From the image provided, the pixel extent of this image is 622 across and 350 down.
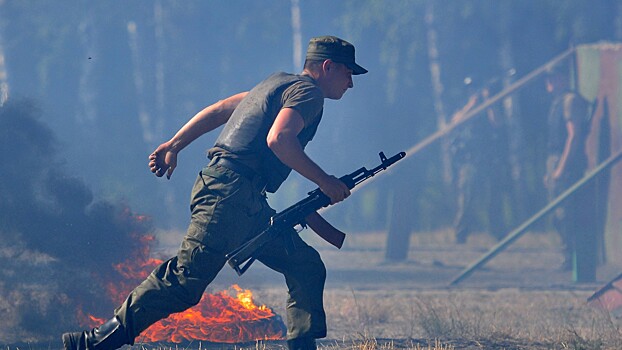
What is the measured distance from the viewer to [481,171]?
71.3 ft

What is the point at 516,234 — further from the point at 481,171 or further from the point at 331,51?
the point at 481,171

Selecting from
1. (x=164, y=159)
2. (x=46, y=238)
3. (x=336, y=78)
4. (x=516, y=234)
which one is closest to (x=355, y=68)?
(x=336, y=78)

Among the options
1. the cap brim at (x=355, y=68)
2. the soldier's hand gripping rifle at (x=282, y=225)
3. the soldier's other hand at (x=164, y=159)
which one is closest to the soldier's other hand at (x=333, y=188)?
the soldier's hand gripping rifle at (x=282, y=225)

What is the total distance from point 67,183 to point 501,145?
1477cm

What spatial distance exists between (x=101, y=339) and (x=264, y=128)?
4.22 feet

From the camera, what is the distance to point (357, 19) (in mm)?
27125

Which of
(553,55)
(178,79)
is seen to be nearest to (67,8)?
(178,79)

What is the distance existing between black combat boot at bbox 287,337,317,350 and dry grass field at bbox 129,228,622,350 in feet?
2.42

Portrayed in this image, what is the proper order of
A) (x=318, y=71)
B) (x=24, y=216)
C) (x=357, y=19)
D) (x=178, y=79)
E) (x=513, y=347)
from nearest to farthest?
(x=318, y=71), (x=513, y=347), (x=24, y=216), (x=357, y=19), (x=178, y=79)

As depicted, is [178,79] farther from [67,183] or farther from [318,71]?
[318,71]

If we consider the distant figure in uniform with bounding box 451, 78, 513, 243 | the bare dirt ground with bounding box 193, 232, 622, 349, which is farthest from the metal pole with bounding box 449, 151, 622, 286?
the distant figure in uniform with bounding box 451, 78, 513, 243

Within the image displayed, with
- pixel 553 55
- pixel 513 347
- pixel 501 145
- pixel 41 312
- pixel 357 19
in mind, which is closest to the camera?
pixel 513 347

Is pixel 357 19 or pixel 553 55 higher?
pixel 357 19

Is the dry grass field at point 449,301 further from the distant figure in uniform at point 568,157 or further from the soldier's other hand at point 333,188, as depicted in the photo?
the soldier's other hand at point 333,188
